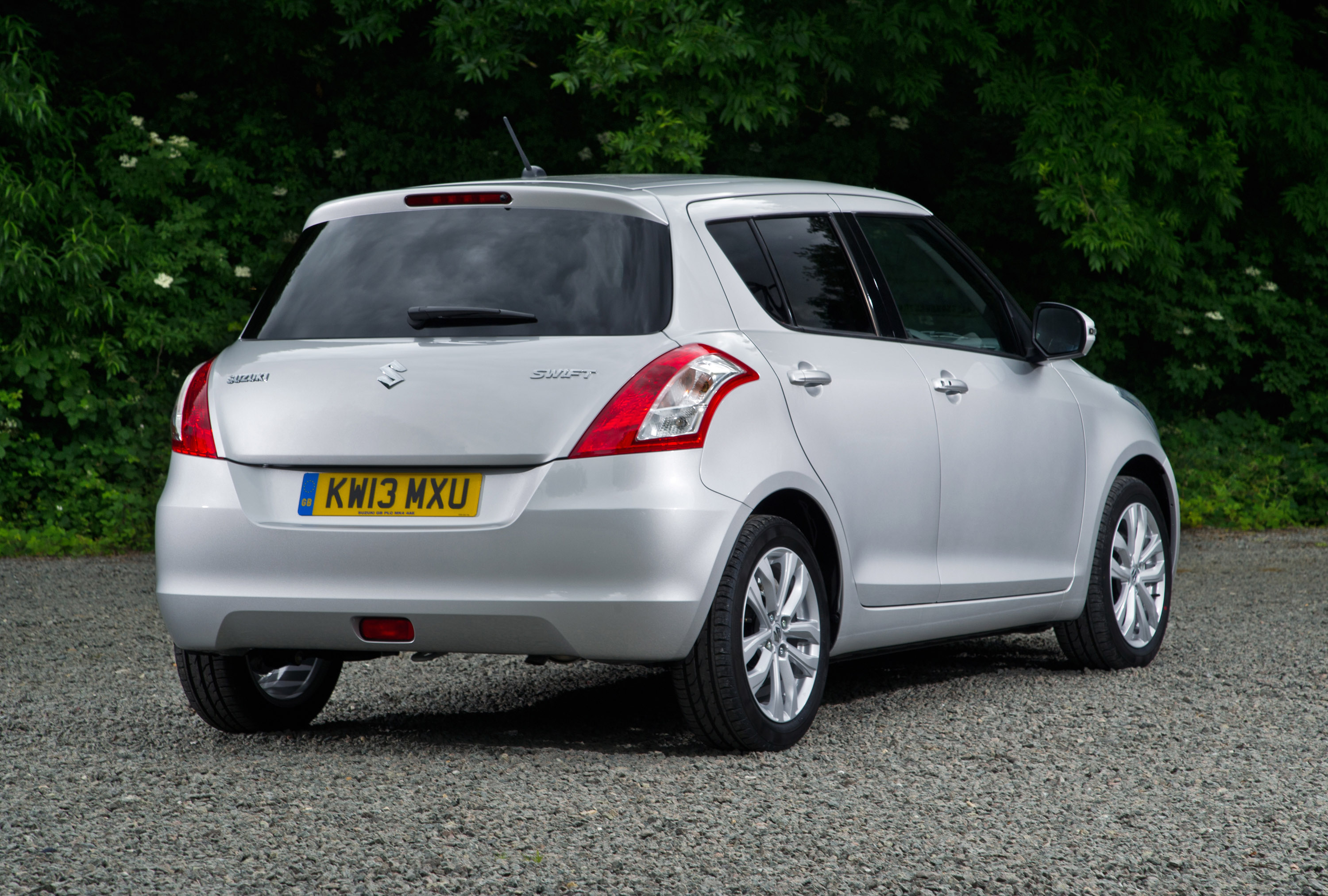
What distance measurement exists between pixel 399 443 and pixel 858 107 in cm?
1100

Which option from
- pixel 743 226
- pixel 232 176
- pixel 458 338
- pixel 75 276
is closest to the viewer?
pixel 458 338

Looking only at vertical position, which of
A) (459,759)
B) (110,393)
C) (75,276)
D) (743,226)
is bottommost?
(110,393)

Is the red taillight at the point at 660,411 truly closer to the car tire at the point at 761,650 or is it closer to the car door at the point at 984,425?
the car tire at the point at 761,650

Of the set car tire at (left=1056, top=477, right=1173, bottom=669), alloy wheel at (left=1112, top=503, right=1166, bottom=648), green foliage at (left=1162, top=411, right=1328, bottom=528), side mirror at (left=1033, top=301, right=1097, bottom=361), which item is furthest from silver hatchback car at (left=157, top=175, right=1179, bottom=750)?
green foliage at (left=1162, top=411, right=1328, bottom=528)

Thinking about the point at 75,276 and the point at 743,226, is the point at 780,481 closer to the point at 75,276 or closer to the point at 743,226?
the point at 743,226

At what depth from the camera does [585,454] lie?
431 centimetres

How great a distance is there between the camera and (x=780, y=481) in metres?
4.63

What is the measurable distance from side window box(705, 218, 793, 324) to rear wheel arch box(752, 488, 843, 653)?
56cm

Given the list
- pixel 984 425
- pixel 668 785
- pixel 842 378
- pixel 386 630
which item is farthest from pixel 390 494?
pixel 984 425

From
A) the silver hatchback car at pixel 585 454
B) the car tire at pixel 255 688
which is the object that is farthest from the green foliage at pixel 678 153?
the car tire at pixel 255 688

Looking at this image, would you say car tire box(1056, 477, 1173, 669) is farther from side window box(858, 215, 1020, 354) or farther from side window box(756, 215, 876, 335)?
side window box(756, 215, 876, 335)

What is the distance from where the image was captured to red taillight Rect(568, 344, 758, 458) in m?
4.31

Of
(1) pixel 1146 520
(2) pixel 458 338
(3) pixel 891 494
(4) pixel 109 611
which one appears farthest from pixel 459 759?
(4) pixel 109 611

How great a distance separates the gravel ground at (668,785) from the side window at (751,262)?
1341mm
